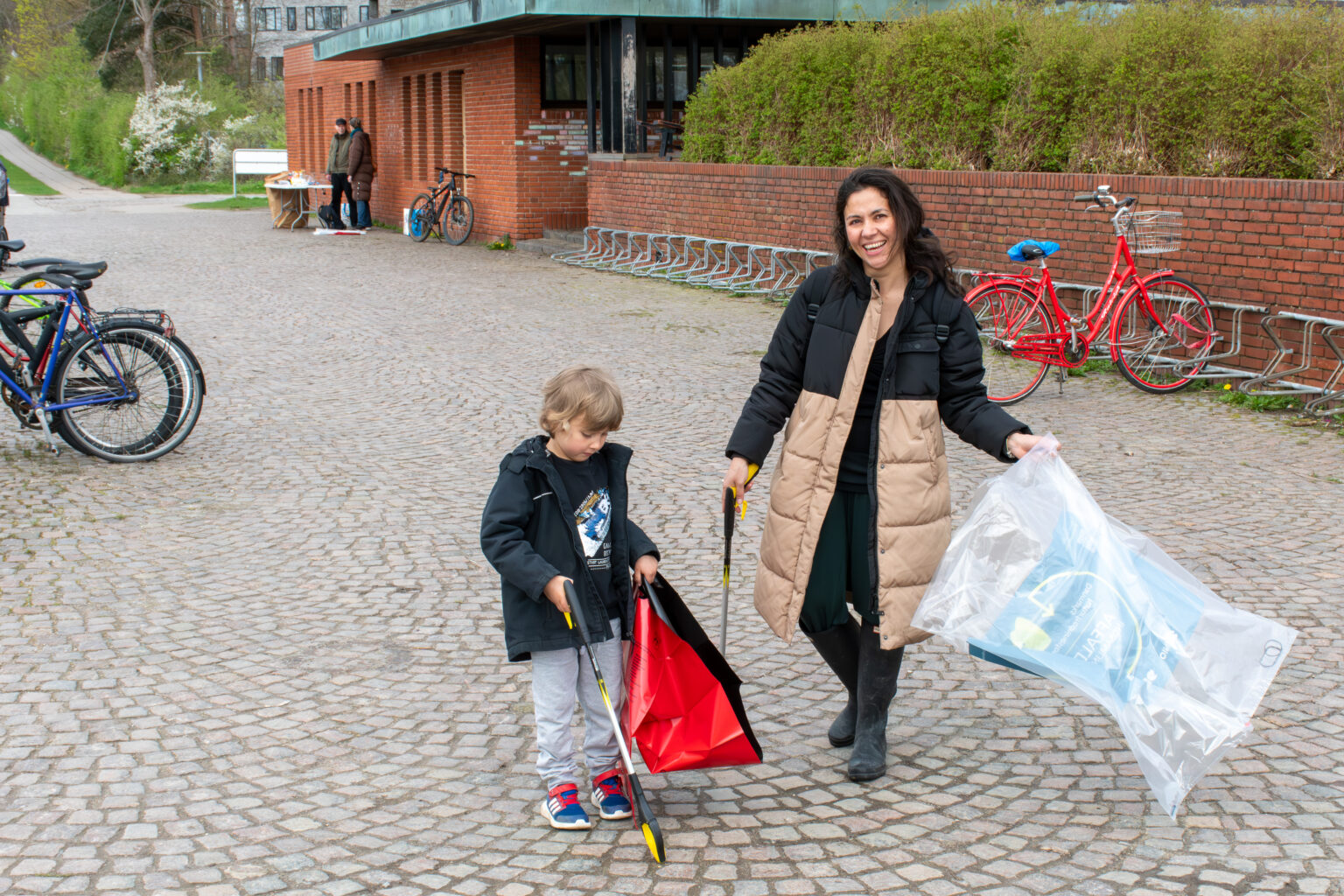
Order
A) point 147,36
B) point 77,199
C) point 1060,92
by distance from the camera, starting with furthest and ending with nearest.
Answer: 1. point 147,36
2. point 77,199
3. point 1060,92

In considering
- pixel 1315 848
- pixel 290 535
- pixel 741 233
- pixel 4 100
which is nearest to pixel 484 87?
pixel 741 233

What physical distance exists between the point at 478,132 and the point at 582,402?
20222 mm

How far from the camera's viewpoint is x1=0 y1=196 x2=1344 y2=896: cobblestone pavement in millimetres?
3270

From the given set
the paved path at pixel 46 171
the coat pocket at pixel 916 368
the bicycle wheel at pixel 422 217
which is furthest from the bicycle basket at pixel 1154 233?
the paved path at pixel 46 171

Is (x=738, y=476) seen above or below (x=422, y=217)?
below

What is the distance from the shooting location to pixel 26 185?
44.5 meters

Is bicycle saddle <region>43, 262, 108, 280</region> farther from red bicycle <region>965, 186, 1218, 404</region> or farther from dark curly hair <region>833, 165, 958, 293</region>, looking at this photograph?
red bicycle <region>965, 186, 1218, 404</region>

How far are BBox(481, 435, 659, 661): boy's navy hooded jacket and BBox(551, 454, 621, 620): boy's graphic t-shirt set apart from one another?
0.02 meters

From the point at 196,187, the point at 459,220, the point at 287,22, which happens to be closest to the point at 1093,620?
the point at 459,220

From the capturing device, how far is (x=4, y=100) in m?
82.9

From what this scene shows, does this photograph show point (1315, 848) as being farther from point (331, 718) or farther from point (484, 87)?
point (484, 87)

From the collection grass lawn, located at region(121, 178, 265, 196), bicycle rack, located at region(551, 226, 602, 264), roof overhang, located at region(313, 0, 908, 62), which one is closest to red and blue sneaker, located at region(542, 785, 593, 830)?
roof overhang, located at region(313, 0, 908, 62)

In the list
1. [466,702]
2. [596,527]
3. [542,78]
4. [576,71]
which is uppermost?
[576,71]

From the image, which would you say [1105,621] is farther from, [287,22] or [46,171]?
[287,22]
